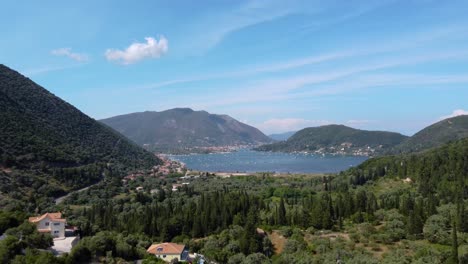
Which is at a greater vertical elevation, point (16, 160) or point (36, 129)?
point (36, 129)

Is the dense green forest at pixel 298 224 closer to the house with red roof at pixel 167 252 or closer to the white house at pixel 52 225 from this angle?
the house with red roof at pixel 167 252

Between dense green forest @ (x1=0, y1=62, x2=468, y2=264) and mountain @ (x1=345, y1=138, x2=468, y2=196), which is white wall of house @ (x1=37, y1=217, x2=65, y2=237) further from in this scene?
mountain @ (x1=345, y1=138, x2=468, y2=196)

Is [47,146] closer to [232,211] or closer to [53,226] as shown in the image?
[232,211]

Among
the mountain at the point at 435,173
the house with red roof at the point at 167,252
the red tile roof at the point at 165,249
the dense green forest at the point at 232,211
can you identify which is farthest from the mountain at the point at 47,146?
the mountain at the point at 435,173

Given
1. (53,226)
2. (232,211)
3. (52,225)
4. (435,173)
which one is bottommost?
(232,211)

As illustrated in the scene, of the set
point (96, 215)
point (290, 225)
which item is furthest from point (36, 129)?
point (290, 225)

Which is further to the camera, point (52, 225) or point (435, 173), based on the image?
point (435, 173)

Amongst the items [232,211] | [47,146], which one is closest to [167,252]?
[232,211]

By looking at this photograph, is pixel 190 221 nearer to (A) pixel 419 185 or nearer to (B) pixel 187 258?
(B) pixel 187 258
